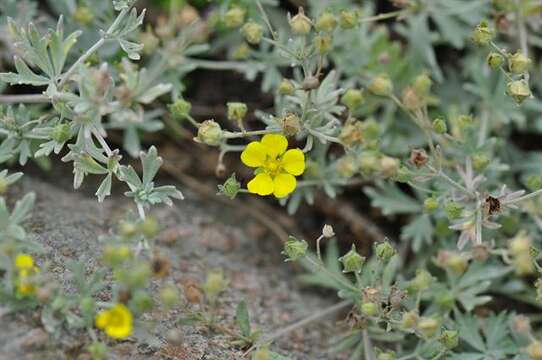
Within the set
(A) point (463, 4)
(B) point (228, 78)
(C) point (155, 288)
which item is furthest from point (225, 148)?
(A) point (463, 4)

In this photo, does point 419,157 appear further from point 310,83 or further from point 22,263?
point 22,263

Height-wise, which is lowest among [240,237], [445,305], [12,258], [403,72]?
[240,237]

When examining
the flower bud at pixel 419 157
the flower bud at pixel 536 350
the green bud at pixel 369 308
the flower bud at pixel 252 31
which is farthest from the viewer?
the flower bud at pixel 252 31

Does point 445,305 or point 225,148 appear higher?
point 225,148

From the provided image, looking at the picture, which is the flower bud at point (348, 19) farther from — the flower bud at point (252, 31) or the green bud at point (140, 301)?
the green bud at point (140, 301)

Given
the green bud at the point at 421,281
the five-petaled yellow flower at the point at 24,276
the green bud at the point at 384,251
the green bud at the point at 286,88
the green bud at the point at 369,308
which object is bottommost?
the green bud at the point at 369,308

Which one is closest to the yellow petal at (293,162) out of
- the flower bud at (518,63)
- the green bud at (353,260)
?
the green bud at (353,260)

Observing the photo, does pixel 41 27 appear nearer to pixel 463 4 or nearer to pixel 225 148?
pixel 225 148
